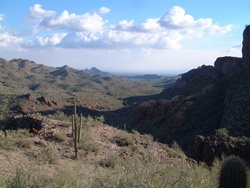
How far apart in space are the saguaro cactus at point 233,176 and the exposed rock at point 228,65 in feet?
149

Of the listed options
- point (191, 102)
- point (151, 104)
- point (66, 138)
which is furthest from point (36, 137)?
point (151, 104)

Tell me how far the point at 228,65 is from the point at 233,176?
53.2 m

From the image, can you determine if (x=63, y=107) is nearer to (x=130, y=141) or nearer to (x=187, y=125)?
(x=187, y=125)

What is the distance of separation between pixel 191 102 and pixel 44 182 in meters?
38.2

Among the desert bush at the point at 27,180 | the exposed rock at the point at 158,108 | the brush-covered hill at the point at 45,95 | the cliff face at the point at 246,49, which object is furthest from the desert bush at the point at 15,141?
the brush-covered hill at the point at 45,95

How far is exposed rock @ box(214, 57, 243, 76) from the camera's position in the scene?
2121 inches

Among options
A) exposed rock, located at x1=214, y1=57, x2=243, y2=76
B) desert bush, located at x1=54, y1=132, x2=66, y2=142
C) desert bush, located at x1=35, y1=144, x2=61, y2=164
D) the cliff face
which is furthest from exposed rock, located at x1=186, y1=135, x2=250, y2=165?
exposed rock, located at x1=214, y1=57, x2=243, y2=76

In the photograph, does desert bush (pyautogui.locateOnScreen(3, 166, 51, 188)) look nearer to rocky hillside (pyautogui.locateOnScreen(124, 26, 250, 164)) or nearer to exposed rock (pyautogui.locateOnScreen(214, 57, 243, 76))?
rocky hillside (pyautogui.locateOnScreen(124, 26, 250, 164))

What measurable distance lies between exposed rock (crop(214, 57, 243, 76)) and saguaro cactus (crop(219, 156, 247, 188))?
149 feet

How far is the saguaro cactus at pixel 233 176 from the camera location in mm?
7949

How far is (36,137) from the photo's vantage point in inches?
560

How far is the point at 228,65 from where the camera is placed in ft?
191

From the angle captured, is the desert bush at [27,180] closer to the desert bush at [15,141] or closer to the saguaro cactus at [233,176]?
the saguaro cactus at [233,176]

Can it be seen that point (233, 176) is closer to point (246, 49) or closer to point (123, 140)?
point (123, 140)
